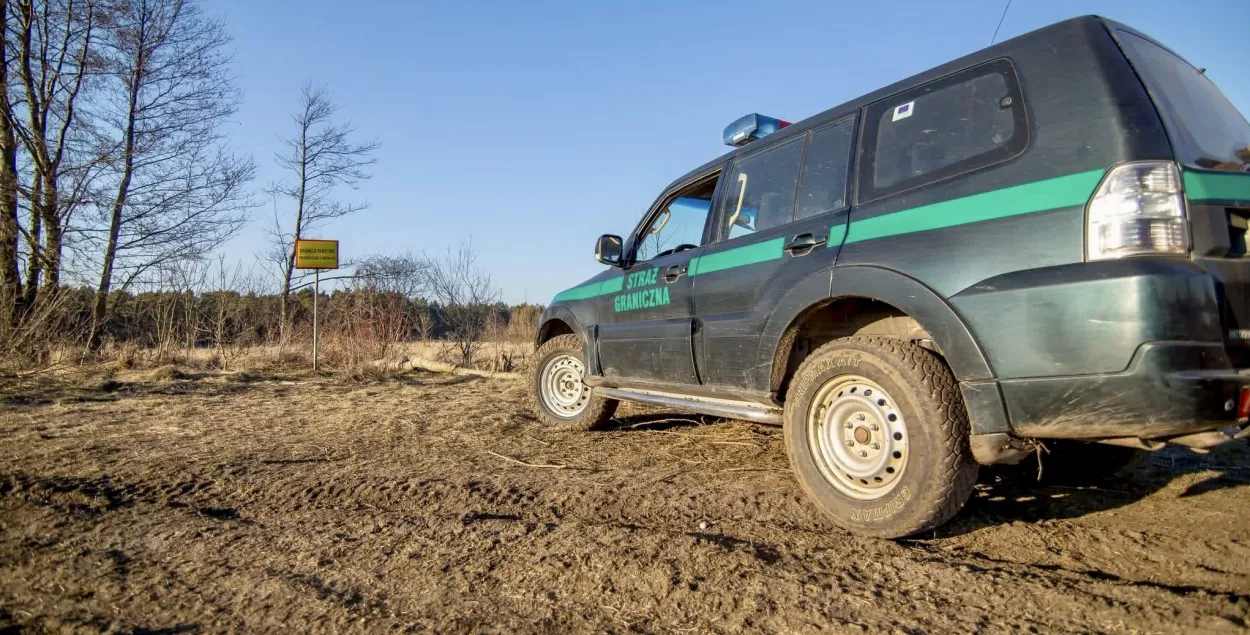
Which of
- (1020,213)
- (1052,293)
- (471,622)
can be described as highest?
(1020,213)

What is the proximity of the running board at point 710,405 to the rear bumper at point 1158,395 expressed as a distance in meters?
1.37

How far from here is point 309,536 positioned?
2.64m

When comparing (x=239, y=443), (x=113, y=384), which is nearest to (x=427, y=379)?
(x=113, y=384)

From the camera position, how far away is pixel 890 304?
262 cm

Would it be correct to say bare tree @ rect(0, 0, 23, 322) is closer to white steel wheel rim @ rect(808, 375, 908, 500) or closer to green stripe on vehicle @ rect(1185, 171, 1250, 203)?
white steel wheel rim @ rect(808, 375, 908, 500)

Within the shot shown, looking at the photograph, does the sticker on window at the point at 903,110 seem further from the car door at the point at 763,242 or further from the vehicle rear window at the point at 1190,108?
the vehicle rear window at the point at 1190,108

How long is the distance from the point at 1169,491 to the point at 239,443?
18.5ft

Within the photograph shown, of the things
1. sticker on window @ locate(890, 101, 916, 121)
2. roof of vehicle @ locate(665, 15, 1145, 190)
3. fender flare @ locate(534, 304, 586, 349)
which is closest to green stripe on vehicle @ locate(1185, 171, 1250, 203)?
roof of vehicle @ locate(665, 15, 1145, 190)

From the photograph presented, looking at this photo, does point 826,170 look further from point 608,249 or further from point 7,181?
point 7,181

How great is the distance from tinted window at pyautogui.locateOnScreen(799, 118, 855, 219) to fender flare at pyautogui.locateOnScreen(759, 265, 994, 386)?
0.45 m

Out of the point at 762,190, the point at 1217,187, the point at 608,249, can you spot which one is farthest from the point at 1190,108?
the point at 608,249

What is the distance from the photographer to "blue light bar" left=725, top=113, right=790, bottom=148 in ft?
13.5

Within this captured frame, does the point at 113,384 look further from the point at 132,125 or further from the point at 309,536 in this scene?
the point at 132,125

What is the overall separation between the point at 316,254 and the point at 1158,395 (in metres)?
12.3
